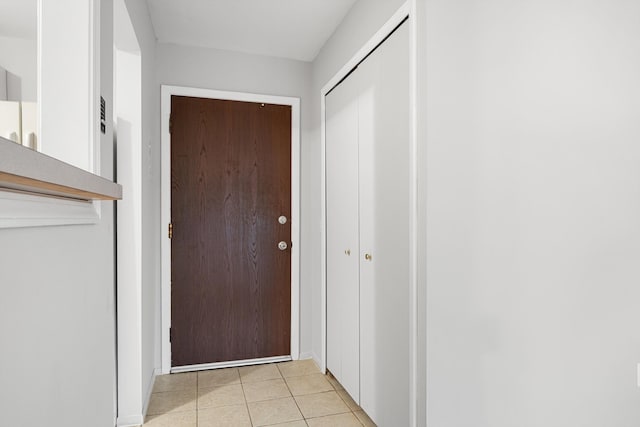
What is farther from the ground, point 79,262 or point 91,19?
point 91,19

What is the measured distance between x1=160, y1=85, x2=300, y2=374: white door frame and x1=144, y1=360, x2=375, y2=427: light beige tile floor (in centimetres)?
21

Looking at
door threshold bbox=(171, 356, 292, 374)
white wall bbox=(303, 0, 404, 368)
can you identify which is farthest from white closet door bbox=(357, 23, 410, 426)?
door threshold bbox=(171, 356, 292, 374)

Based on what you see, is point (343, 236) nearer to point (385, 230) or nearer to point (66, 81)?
point (385, 230)

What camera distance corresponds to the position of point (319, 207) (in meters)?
2.95

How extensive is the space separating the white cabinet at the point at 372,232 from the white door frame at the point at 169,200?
16.9 inches

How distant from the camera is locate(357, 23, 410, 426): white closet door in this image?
5.80ft

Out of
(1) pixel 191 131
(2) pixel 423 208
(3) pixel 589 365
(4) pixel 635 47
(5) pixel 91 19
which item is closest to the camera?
(4) pixel 635 47

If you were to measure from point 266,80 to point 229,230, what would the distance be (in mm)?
1218

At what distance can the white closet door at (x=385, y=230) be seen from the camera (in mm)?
1767

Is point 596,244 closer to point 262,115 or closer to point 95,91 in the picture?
point 95,91

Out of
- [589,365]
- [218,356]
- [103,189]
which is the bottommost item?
[218,356]

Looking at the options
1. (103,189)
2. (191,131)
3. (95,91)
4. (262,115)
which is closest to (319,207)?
(262,115)

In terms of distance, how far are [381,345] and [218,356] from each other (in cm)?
149

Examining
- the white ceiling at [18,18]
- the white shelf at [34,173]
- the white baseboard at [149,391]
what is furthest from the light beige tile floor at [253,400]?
the white ceiling at [18,18]
